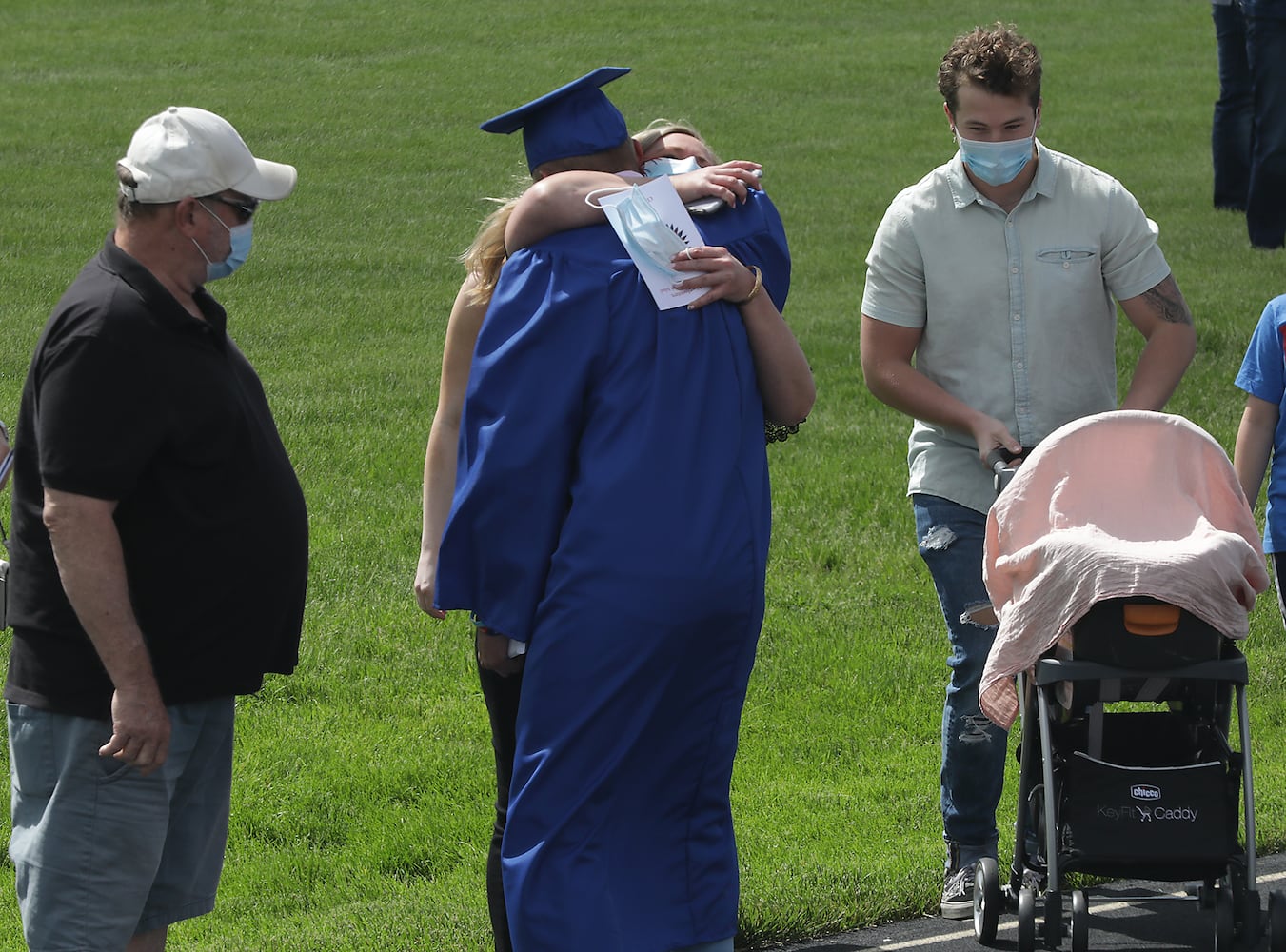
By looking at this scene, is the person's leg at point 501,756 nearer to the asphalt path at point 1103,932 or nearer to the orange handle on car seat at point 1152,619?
the asphalt path at point 1103,932

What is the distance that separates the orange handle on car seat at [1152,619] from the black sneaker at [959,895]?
1133 mm

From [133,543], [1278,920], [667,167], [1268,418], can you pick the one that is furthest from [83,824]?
[1268,418]

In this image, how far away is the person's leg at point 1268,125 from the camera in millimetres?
13625

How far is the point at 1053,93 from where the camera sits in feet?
72.1

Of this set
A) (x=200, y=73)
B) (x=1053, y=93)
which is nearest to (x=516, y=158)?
(x=200, y=73)

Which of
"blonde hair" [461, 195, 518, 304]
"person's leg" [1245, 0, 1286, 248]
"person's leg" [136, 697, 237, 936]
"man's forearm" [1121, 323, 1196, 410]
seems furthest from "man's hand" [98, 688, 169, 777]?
"person's leg" [1245, 0, 1286, 248]

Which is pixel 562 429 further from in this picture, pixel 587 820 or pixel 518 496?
pixel 587 820

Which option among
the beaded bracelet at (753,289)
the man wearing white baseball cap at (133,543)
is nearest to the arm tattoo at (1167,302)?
the beaded bracelet at (753,289)

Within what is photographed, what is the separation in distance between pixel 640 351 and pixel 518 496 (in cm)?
37

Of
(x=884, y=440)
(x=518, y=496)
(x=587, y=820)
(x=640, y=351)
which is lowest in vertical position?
(x=884, y=440)

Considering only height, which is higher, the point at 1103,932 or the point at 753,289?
the point at 753,289

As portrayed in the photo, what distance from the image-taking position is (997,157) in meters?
4.74

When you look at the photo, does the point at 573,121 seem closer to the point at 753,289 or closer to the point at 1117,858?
the point at 753,289

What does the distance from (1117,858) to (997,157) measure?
1.82 m
